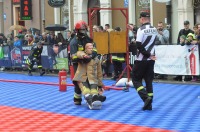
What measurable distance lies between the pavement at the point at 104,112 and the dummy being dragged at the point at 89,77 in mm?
270

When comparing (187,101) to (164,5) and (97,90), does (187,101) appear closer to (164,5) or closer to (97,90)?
(97,90)

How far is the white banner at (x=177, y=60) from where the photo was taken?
17406 mm

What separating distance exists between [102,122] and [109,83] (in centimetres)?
786

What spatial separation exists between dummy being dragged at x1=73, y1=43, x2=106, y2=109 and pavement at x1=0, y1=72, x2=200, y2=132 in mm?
270

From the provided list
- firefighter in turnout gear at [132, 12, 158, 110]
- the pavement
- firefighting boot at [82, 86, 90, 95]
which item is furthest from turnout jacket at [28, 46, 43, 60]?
firefighter in turnout gear at [132, 12, 158, 110]

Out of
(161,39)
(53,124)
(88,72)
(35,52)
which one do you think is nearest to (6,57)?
(35,52)

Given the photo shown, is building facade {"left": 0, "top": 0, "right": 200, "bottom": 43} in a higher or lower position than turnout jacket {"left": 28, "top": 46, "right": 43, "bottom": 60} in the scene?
higher

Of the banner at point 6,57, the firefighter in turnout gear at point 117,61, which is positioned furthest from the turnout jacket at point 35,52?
the firefighter in turnout gear at point 117,61

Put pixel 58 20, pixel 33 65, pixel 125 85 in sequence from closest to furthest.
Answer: pixel 125 85
pixel 33 65
pixel 58 20

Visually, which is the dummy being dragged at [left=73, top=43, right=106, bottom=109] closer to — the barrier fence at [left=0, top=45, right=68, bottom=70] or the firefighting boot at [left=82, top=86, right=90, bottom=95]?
the firefighting boot at [left=82, top=86, right=90, bottom=95]

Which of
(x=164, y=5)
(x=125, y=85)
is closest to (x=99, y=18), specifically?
(x=164, y=5)

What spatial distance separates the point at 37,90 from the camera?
16.7 m

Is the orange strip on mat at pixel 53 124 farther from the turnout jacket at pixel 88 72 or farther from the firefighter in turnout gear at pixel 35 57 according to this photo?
the firefighter in turnout gear at pixel 35 57

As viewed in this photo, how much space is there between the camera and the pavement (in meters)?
10.1
